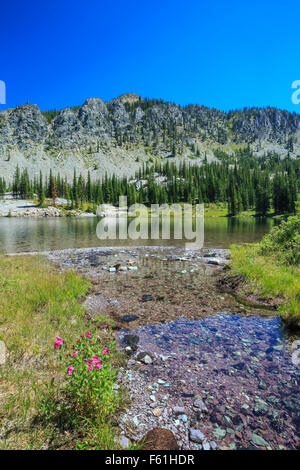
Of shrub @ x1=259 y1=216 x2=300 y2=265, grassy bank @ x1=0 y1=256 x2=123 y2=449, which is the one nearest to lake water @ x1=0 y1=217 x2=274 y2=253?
shrub @ x1=259 y1=216 x2=300 y2=265

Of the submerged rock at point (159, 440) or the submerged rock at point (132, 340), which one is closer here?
the submerged rock at point (159, 440)

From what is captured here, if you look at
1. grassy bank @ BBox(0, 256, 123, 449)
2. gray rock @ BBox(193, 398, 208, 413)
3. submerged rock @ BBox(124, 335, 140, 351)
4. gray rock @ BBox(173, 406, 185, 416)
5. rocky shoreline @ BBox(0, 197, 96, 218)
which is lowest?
submerged rock @ BBox(124, 335, 140, 351)

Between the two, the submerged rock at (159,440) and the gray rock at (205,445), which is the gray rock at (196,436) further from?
Result: the submerged rock at (159,440)

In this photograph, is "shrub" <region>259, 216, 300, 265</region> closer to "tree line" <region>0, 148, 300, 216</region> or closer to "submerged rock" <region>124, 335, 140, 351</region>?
"submerged rock" <region>124, 335, 140, 351</region>

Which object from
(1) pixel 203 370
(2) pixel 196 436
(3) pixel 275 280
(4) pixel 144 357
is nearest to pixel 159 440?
(2) pixel 196 436

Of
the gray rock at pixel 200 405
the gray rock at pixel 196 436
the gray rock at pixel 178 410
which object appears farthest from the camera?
the gray rock at pixel 200 405

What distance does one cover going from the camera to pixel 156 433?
3.55m

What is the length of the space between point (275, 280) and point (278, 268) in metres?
1.56

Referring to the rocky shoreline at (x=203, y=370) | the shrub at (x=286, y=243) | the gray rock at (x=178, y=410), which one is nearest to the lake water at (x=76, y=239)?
the shrub at (x=286, y=243)

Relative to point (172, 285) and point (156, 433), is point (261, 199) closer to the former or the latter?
point (172, 285)

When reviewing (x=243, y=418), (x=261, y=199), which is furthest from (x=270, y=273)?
(x=261, y=199)

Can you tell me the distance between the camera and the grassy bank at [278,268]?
8.49m

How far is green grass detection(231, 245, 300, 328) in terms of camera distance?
793 centimetres
